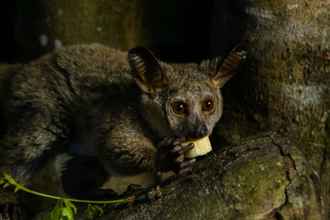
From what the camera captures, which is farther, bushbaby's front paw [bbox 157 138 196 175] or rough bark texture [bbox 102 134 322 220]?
bushbaby's front paw [bbox 157 138 196 175]

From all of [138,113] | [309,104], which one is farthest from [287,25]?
[138,113]

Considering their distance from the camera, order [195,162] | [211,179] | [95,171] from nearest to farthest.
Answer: [211,179] → [195,162] → [95,171]

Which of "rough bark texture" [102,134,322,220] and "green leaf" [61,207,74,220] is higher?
"rough bark texture" [102,134,322,220]

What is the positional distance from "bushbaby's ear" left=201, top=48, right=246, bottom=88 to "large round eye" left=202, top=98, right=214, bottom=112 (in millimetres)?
203

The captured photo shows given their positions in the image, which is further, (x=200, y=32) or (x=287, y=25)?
(x=200, y=32)

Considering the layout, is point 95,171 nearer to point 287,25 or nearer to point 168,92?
point 168,92

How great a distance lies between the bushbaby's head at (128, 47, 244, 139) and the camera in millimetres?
4785

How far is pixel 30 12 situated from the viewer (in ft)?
21.3

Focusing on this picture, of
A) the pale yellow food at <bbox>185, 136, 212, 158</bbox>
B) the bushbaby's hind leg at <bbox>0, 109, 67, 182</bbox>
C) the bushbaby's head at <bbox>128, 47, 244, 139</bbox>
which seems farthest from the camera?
the bushbaby's hind leg at <bbox>0, 109, 67, 182</bbox>

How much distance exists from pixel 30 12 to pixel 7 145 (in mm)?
1713

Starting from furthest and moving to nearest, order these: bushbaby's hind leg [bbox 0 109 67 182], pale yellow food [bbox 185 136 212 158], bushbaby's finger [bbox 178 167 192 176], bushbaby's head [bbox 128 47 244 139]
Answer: bushbaby's hind leg [bbox 0 109 67 182]
bushbaby's head [bbox 128 47 244 139]
pale yellow food [bbox 185 136 212 158]
bushbaby's finger [bbox 178 167 192 176]

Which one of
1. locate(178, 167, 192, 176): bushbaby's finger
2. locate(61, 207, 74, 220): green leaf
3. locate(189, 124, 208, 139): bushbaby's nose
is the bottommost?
locate(61, 207, 74, 220): green leaf

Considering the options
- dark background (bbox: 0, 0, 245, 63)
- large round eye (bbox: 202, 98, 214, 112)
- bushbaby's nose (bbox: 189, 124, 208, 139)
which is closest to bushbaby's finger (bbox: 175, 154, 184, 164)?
bushbaby's nose (bbox: 189, 124, 208, 139)

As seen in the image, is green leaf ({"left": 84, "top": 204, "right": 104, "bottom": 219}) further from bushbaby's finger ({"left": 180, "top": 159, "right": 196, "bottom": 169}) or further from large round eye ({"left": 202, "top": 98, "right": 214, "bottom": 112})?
large round eye ({"left": 202, "top": 98, "right": 214, "bottom": 112})
